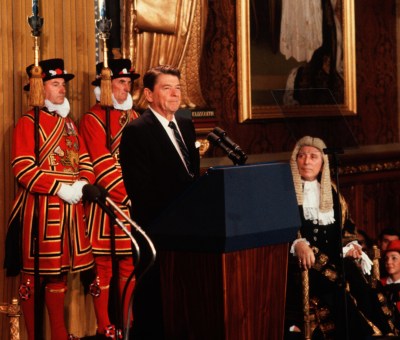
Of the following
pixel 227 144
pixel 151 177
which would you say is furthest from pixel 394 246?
pixel 227 144

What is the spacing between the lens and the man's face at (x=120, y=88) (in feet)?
21.7

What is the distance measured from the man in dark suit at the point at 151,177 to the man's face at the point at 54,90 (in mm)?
1495

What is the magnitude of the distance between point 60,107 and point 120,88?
1.75 ft

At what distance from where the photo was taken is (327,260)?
6.35 meters

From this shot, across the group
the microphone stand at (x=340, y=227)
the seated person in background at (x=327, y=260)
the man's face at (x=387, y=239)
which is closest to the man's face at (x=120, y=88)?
the seated person in background at (x=327, y=260)

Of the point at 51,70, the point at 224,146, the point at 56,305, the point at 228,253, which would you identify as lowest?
the point at 56,305

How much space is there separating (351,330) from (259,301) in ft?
7.74

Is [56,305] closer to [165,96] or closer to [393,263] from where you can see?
[165,96]

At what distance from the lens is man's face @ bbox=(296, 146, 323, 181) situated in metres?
6.39

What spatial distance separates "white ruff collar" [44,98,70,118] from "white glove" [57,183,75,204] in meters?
0.50

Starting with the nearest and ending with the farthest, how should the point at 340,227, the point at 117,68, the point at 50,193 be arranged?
the point at 340,227 < the point at 50,193 < the point at 117,68

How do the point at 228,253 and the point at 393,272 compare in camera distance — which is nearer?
the point at 228,253

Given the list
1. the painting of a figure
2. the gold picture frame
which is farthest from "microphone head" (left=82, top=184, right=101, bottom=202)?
the gold picture frame

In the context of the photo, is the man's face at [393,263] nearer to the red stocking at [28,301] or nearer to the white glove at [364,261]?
the white glove at [364,261]
